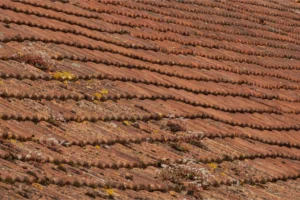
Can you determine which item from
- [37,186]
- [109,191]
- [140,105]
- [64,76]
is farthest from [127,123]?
[37,186]

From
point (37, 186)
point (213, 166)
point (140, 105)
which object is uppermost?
point (140, 105)

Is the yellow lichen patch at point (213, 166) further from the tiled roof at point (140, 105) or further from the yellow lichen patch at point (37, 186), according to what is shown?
the yellow lichen patch at point (37, 186)

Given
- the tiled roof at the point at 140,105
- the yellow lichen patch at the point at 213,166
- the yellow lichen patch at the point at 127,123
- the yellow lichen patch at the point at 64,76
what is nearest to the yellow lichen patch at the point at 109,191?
the tiled roof at the point at 140,105

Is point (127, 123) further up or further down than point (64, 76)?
further down

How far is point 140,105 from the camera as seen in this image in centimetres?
650

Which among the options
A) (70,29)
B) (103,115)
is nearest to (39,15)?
(70,29)

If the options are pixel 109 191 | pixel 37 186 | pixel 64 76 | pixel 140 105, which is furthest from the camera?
pixel 140 105

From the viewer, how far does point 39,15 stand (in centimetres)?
718

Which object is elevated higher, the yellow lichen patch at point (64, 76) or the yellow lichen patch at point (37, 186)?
the yellow lichen patch at point (64, 76)

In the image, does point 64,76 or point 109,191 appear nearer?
point 109,191

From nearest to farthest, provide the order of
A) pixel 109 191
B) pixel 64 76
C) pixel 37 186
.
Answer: pixel 37 186, pixel 109 191, pixel 64 76

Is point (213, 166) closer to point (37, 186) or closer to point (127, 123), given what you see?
point (127, 123)

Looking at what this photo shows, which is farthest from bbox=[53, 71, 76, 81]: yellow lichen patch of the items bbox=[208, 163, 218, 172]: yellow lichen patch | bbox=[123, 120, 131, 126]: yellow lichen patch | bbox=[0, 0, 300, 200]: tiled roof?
bbox=[208, 163, 218, 172]: yellow lichen patch

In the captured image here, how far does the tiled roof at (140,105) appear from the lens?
16.5 feet
